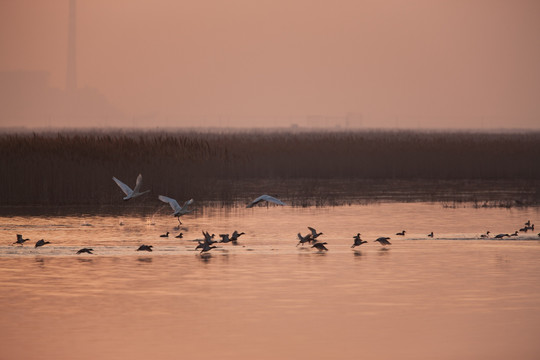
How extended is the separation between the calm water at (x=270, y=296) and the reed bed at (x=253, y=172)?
245 inches

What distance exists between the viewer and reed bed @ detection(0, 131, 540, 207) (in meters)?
25.5

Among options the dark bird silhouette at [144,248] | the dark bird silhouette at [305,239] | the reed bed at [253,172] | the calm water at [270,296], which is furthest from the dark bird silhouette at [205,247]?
the reed bed at [253,172]

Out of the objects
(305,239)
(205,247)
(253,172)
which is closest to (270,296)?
(205,247)

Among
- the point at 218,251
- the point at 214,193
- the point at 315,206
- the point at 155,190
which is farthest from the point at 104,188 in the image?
the point at 218,251

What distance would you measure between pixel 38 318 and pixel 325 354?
3.32 meters

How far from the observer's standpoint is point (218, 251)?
52.6 feet

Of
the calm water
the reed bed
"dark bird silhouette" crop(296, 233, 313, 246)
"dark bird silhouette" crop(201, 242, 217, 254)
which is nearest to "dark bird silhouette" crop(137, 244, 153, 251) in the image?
the calm water

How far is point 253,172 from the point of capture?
114 feet

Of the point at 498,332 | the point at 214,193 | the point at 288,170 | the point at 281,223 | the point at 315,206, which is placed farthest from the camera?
the point at 288,170

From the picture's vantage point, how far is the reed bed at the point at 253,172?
1005 inches

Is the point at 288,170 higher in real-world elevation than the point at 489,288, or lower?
higher

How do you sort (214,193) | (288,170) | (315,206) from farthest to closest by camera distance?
1. (288,170)
2. (214,193)
3. (315,206)

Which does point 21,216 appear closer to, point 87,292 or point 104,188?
point 104,188

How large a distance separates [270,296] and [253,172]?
2326 centimetres
